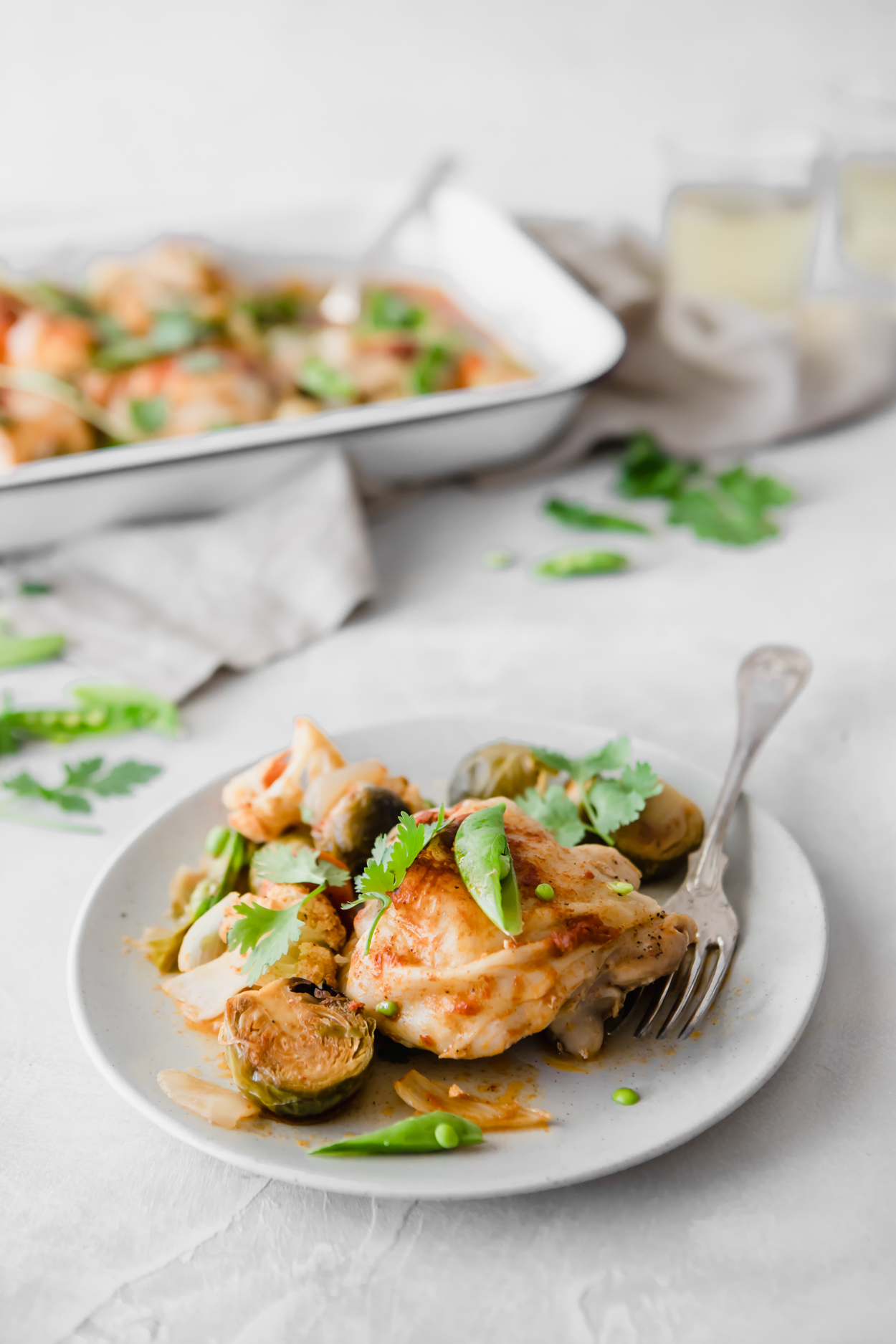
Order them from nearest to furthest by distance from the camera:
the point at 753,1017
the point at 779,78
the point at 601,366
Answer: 1. the point at 753,1017
2. the point at 601,366
3. the point at 779,78

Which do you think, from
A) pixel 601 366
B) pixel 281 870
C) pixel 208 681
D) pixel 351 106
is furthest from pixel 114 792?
pixel 351 106

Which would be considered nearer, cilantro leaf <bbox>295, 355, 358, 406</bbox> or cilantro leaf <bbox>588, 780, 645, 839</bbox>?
cilantro leaf <bbox>588, 780, 645, 839</bbox>

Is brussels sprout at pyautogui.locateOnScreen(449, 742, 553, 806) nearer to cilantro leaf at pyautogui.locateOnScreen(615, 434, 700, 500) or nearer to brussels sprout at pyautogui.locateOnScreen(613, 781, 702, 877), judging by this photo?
brussels sprout at pyautogui.locateOnScreen(613, 781, 702, 877)

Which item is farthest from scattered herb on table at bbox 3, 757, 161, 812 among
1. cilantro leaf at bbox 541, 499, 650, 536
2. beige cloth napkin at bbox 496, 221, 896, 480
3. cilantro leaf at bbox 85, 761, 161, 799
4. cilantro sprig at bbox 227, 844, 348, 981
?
beige cloth napkin at bbox 496, 221, 896, 480

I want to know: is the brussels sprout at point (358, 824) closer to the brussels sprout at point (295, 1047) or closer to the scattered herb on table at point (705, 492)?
the brussels sprout at point (295, 1047)

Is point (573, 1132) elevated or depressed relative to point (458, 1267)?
elevated

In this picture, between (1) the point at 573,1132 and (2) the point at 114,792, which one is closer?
(1) the point at 573,1132

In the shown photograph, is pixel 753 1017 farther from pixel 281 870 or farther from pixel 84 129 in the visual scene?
pixel 84 129

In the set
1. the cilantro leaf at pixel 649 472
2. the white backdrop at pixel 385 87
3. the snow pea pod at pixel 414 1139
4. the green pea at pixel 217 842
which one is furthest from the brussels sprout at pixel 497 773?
the white backdrop at pixel 385 87
